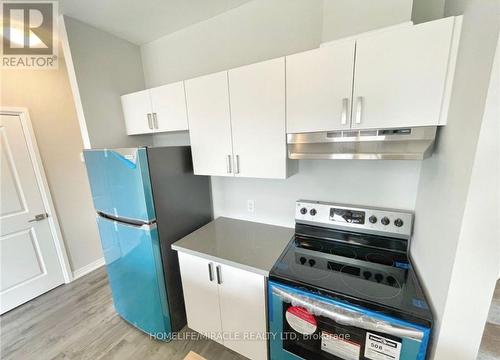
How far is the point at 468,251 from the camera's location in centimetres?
72

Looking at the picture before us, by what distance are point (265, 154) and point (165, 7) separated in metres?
1.45

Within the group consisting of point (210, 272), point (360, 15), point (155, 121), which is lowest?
point (210, 272)

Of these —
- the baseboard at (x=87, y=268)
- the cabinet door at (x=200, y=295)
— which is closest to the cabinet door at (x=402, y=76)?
the cabinet door at (x=200, y=295)

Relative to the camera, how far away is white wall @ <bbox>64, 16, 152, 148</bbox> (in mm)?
Answer: 1740

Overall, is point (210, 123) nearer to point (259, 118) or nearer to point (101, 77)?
point (259, 118)

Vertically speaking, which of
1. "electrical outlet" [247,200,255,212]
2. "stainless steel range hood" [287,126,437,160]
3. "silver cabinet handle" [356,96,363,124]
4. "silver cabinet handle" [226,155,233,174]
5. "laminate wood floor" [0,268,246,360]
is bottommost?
"laminate wood floor" [0,268,246,360]

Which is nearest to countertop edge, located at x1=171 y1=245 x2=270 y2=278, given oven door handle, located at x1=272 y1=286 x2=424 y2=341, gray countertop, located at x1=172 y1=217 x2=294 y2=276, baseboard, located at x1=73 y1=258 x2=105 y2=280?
gray countertop, located at x1=172 y1=217 x2=294 y2=276

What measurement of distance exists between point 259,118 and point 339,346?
4.55 ft

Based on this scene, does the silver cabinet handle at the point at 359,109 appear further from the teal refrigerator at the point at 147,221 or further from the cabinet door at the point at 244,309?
→ the teal refrigerator at the point at 147,221

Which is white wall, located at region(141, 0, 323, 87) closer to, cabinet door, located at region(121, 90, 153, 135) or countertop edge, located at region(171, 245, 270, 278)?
cabinet door, located at region(121, 90, 153, 135)

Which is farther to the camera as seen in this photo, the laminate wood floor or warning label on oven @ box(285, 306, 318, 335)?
the laminate wood floor

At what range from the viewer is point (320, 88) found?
114 centimetres

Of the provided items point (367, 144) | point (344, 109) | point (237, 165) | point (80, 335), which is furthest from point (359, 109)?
point (80, 335)

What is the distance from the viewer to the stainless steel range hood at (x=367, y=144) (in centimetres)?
99
